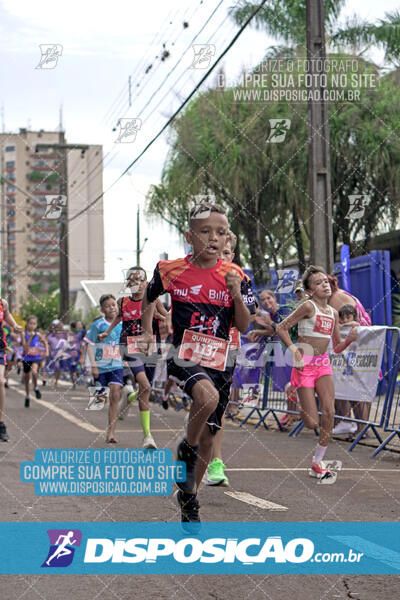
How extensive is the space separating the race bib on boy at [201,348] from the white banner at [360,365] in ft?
17.7

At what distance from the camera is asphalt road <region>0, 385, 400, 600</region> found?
470 cm

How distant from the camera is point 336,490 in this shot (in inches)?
309

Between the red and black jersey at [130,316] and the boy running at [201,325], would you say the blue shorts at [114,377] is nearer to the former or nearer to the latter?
the red and black jersey at [130,316]

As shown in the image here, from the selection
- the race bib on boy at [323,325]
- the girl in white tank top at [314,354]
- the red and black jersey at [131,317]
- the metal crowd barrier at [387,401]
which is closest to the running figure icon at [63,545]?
the girl in white tank top at [314,354]

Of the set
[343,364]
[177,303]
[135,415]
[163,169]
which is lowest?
[135,415]

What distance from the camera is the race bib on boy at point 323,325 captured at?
9.01 meters

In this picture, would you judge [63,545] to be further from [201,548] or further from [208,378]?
[208,378]

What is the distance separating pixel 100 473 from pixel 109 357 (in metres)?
3.59

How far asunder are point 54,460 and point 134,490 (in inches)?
61.4

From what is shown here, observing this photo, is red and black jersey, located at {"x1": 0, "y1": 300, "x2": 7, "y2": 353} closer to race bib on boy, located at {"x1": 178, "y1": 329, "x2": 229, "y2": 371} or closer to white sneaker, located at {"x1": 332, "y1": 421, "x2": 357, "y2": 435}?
white sneaker, located at {"x1": 332, "y1": 421, "x2": 357, "y2": 435}

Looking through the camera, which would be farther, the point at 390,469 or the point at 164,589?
the point at 390,469

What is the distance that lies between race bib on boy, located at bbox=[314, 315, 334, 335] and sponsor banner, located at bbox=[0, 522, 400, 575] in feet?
9.74

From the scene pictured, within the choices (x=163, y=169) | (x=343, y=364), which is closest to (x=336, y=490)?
(x=343, y=364)

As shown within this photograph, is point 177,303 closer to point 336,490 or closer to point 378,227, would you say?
point 336,490
